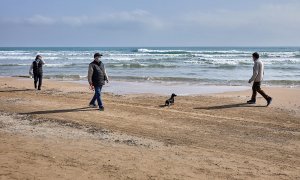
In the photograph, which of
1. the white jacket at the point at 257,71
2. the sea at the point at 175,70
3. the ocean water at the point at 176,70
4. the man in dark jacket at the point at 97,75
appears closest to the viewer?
the man in dark jacket at the point at 97,75

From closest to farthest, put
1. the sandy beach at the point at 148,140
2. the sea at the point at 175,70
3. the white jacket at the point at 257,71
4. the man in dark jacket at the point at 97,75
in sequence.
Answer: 1. the sandy beach at the point at 148,140
2. the man in dark jacket at the point at 97,75
3. the white jacket at the point at 257,71
4. the sea at the point at 175,70

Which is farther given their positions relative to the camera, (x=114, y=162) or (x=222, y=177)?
(x=114, y=162)

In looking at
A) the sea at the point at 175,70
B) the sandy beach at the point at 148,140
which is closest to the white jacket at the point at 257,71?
the sandy beach at the point at 148,140

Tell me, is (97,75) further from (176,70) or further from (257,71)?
(176,70)

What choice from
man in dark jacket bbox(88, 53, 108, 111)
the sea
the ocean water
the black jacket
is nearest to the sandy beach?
man in dark jacket bbox(88, 53, 108, 111)

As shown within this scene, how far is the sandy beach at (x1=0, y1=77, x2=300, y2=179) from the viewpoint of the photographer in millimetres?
5797

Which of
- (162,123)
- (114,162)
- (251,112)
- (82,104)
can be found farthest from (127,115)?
(114,162)

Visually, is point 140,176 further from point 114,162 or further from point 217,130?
point 217,130

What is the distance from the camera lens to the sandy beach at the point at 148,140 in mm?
5797

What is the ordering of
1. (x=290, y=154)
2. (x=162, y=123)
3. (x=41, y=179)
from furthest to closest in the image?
1. (x=162, y=123)
2. (x=290, y=154)
3. (x=41, y=179)

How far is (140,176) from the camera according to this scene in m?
5.55

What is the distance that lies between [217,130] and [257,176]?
304 cm

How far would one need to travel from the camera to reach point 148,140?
7570mm

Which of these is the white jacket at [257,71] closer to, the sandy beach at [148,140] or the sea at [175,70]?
the sandy beach at [148,140]
